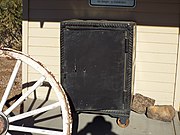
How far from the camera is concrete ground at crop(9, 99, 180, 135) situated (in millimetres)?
4309

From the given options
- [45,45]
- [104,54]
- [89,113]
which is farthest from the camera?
[45,45]

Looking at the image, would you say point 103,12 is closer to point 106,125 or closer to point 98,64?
point 98,64

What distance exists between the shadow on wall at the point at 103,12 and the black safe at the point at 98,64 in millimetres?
651

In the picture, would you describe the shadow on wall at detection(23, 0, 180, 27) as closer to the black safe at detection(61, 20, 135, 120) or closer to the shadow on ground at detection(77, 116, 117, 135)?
the black safe at detection(61, 20, 135, 120)

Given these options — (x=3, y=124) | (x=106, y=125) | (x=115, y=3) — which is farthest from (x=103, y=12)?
(x=3, y=124)

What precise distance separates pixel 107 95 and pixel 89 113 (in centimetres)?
47

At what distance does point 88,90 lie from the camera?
432 cm

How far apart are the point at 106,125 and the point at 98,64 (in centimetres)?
78

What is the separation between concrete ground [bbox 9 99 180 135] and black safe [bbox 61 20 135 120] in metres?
0.19

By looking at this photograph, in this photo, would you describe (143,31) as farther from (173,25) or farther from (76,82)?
(76,82)

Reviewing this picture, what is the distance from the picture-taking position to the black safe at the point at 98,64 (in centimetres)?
416

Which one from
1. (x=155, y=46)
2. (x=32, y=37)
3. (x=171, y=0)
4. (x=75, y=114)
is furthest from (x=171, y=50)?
(x=32, y=37)

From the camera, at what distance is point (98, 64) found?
13.9ft

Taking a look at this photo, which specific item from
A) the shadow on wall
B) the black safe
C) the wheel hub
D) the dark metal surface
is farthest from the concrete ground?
the dark metal surface
